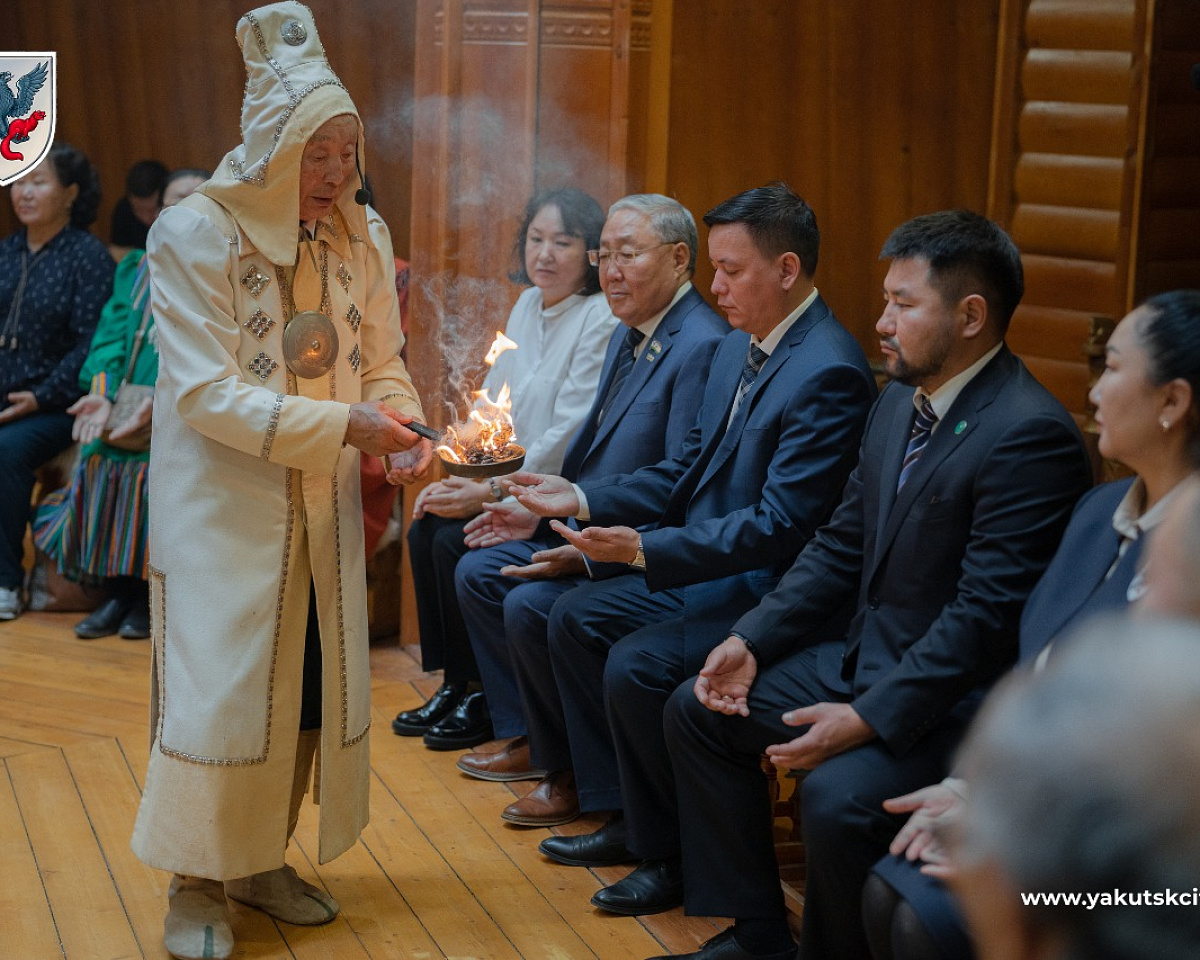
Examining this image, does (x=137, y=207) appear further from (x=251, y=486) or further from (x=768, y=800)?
(x=768, y=800)

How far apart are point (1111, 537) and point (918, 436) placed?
632 millimetres

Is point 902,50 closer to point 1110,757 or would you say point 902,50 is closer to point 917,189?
point 917,189

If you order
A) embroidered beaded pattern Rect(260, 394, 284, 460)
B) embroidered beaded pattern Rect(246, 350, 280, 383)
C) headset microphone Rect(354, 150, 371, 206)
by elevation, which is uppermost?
headset microphone Rect(354, 150, 371, 206)

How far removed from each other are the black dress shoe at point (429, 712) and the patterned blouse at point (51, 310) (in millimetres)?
2573

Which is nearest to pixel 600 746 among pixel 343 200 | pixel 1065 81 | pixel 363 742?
pixel 363 742

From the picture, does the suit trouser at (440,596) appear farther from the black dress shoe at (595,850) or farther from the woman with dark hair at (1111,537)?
the woman with dark hair at (1111,537)

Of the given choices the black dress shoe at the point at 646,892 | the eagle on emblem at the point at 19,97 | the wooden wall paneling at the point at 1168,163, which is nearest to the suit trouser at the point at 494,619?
the black dress shoe at the point at 646,892

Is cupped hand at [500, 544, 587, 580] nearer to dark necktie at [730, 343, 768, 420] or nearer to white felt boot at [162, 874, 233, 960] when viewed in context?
dark necktie at [730, 343, 768, 420]

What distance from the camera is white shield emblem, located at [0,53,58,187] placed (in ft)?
21.7

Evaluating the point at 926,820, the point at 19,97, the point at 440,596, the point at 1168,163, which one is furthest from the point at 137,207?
the point at 926,820

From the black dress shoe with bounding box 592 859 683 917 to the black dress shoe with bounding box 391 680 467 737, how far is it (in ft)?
4.46

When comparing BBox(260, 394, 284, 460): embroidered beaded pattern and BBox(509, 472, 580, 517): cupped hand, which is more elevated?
BBox(260, 394, 284, 460): embroidered beaded pattern

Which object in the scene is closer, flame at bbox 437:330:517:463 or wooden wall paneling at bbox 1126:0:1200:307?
flame at bbox 437:330:517:463

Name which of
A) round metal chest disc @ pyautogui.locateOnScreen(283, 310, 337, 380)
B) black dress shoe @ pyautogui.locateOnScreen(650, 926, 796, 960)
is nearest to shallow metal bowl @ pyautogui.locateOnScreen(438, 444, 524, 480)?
round metal chest disc @ pyautogui.locateOnScreen(283, 310, 337, 380)
